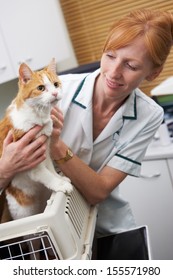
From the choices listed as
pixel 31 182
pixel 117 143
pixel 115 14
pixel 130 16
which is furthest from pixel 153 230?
pixel 115 14

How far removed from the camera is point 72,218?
727mm

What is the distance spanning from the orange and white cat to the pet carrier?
78 millimetres

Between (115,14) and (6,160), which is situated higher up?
(115,14)

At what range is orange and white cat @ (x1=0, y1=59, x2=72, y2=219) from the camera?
774 millimetres

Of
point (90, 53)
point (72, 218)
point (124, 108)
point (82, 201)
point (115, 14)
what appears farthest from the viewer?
point (90, 53)

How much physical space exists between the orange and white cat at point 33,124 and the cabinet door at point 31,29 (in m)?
1.06

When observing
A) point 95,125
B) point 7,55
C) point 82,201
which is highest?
point 7,55

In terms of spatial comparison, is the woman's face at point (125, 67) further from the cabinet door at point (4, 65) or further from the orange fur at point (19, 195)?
the cabinet door at point (4, 65)

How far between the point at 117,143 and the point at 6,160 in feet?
1.25

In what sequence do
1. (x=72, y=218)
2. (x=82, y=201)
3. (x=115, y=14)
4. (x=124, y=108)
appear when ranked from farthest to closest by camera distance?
(x=115, y=14), (x=124, y=108), (x=82, y=201), (x=72, y=218)

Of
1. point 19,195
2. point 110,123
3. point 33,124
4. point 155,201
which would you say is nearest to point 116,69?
point 110,123

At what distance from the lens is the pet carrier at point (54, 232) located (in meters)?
0.63

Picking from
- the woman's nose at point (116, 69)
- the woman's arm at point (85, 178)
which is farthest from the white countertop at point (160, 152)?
the woman's nose at point (116, 69)

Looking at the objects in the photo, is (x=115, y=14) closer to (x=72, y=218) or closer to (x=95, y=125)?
(x=95, y=125)
